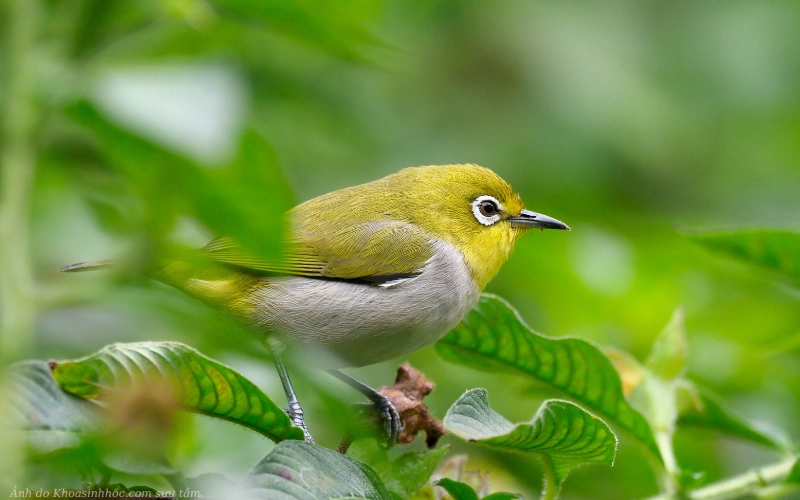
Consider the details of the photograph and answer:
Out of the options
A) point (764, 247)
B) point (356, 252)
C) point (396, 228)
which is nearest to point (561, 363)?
point (764, 247)

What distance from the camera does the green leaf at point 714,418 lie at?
144 inches

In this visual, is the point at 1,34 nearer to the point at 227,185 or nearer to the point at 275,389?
the point at 227,185

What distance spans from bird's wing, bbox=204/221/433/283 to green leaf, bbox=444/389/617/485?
1729mm

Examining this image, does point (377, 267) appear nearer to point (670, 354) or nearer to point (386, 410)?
point (386, 410)

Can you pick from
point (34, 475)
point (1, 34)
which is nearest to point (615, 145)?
point (1, 34)

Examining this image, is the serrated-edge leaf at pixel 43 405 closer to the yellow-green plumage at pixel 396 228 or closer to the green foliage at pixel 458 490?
the green foliage at pixel 458 490

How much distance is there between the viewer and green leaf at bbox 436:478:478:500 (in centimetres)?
266

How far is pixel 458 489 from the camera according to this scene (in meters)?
2.68

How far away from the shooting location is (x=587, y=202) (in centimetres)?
744

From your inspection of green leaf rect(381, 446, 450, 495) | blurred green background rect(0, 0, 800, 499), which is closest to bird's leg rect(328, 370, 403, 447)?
blurred green background rect(0, 0, 800, 499)

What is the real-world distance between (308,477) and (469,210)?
2.77 metres

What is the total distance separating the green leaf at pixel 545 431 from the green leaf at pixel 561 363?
54 cm

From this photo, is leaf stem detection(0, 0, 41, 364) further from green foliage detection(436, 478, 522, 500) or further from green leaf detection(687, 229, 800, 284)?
green leaf detection(687, 229, 800, 284)

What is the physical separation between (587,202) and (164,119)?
5.53 m
